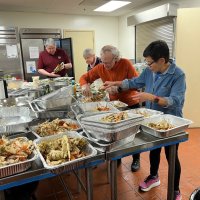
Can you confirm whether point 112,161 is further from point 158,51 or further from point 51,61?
point 51,61

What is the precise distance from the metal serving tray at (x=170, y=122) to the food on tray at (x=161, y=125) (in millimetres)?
36

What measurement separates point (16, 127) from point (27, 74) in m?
4.37

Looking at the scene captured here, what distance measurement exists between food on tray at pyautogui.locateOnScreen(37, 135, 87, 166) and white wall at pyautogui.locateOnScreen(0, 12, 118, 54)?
520 centimetres

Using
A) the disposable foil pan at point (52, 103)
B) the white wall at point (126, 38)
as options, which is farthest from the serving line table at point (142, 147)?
the white wall at point (126, 38)

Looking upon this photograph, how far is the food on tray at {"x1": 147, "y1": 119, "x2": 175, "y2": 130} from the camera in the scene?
1496mm

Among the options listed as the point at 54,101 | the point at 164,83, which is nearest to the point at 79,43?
the point at 54,101

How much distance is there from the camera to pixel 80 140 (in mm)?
1293

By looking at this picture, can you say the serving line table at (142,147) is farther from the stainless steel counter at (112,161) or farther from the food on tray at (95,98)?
the food on tray at (95,98)

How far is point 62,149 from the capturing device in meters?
1.20

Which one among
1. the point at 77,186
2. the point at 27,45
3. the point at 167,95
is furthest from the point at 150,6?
the point at 77,186

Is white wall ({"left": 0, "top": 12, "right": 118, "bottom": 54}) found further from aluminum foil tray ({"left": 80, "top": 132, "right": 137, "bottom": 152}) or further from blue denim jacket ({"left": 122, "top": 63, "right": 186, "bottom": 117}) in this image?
aluminum foil tray ({"left": 80, "top": 132, "right": 137, "bottom": 152})

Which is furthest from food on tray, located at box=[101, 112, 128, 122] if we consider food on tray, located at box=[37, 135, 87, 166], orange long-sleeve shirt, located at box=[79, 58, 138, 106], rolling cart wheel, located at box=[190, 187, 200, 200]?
orange long-sleeve shirt, located at box=[79, 58, 138, 106]

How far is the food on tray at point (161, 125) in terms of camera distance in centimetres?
150

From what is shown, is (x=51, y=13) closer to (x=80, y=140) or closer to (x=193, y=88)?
(x=193, y=88)
